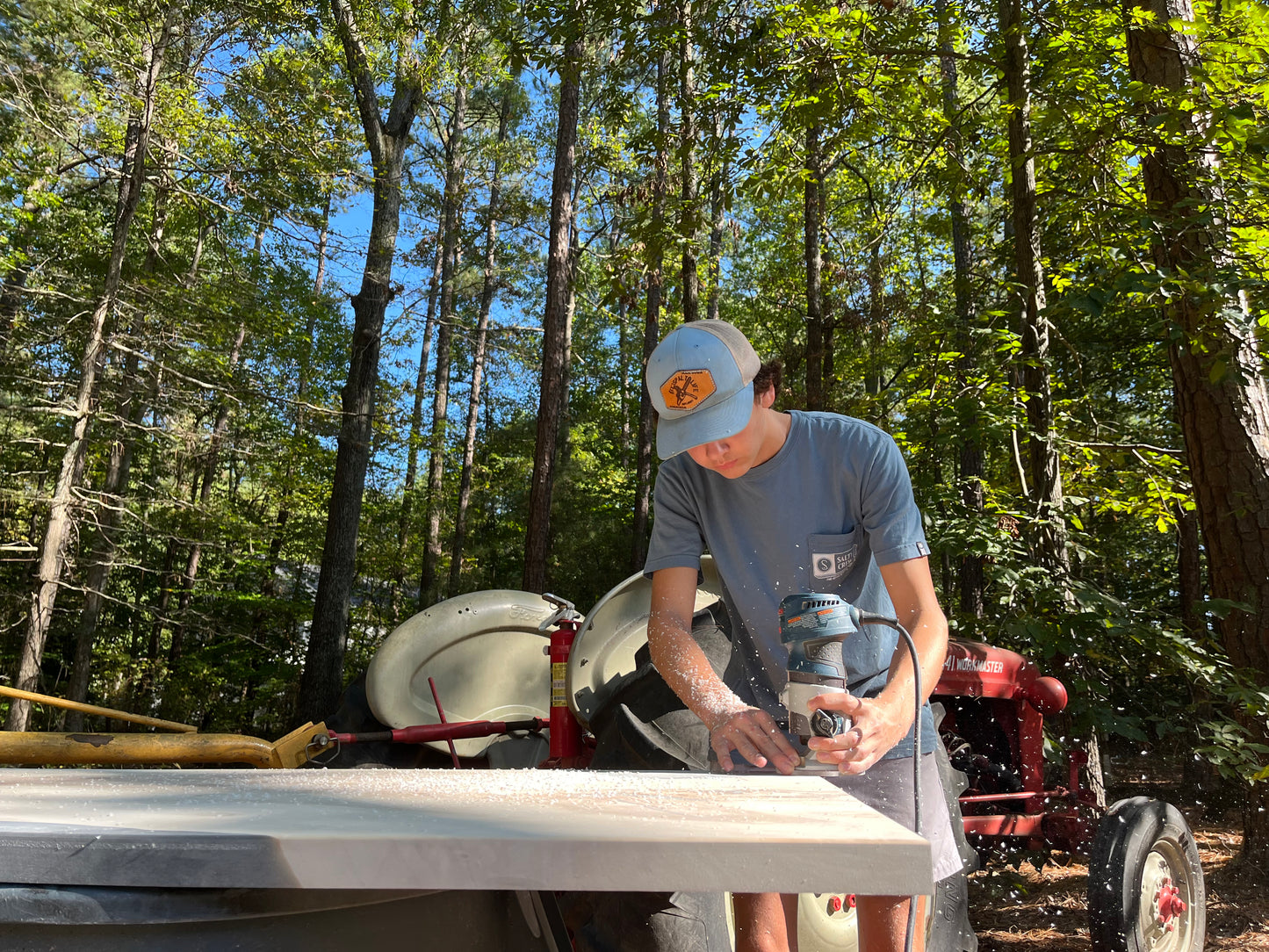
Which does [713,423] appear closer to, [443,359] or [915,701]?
[915,701]

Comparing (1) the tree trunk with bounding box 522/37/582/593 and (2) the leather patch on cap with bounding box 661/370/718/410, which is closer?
(2) the leather patch on cap with bounding box 661/370/718/410

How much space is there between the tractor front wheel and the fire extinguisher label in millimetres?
2186

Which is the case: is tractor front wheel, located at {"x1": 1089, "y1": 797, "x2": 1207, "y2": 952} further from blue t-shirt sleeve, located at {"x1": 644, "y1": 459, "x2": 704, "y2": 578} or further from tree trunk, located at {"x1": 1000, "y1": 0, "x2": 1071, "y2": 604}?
blue t-shirt sleeve, located at {"x1": 644, "y1": 459, "x2": 704, "y2": 578}

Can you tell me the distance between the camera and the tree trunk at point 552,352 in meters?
12.8

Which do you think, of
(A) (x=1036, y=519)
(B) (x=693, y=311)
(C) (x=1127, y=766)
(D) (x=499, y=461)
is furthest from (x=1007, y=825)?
(D) (x=499, y=461)

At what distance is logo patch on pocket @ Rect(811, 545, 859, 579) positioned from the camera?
228 centimetres

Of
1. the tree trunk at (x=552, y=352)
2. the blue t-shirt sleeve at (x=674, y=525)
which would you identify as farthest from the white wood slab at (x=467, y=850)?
the tree trunk at (x=552, y=352)

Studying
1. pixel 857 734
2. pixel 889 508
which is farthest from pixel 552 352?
pixel 857 734

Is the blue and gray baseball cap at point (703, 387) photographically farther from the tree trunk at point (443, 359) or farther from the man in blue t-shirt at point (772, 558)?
the tree trunk at point (443, 359)

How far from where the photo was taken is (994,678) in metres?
4.20

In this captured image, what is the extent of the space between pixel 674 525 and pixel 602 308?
38.0 feet

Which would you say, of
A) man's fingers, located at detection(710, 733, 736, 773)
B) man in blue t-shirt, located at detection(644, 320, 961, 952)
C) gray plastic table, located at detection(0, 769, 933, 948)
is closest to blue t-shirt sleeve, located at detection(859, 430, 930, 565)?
man in blue t-shirt, located at detection(644, 320, 961, 952)

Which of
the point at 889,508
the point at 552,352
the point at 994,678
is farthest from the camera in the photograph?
the point at 552,352

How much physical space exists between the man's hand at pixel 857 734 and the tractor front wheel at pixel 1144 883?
237cm
